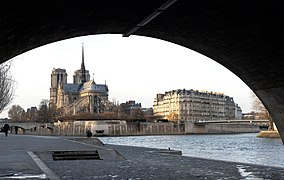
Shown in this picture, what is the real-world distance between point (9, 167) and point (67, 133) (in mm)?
106731

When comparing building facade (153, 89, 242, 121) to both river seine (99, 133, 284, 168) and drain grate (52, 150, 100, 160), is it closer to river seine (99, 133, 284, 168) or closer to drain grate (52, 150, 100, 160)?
river seine (99, 133, 284, 168)

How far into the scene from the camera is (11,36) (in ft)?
29.0

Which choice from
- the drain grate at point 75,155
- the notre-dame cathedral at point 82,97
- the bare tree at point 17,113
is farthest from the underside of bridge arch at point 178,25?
the bare tree at point 17,113

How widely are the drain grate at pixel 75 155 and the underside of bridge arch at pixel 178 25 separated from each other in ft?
38.9

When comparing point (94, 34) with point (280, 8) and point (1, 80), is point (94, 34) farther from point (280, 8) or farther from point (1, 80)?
point (1, 80)

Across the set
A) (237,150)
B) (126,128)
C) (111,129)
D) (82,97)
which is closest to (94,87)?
(82,97)

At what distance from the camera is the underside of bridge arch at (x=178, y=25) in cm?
865

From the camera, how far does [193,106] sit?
174125 millimetres

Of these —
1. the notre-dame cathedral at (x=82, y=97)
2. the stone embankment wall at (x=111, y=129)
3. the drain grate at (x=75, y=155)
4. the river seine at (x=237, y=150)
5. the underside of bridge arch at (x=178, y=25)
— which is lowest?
the river seine at (x=237, y=150)

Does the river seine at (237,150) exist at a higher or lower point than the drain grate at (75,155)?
lower

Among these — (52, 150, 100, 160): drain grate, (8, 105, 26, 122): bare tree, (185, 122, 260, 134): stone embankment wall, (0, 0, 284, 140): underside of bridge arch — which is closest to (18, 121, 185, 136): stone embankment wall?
(185, 122, 260, 134): stone embankment wall

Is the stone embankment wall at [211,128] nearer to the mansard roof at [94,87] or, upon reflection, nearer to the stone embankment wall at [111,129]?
the stone embankment wall at [111,129]

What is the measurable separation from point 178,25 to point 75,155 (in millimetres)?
14813

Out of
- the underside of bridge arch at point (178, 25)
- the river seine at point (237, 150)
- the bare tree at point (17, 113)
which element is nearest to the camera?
the underside of bridge arch at point (178, 25)
